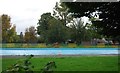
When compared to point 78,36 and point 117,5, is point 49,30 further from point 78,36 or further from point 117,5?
point 117,5

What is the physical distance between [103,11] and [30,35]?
1000 inches

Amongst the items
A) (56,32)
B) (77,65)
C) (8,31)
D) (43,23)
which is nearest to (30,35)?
(43,23)

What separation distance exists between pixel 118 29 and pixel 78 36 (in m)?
22.2

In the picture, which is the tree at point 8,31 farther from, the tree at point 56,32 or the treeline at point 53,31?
the tree at point 56,32

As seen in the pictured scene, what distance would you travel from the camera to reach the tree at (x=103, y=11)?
7.84m

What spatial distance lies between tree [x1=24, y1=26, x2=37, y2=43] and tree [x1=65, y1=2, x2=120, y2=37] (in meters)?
24.0

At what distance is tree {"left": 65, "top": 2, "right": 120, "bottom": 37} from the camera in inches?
309

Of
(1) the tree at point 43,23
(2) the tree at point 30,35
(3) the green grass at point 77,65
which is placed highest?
(1) the tree at point 43,23

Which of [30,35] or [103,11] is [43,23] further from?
[103,11]

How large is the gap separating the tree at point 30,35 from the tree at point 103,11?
944 inches

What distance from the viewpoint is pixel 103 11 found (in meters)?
8.31

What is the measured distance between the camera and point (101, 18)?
8562mm

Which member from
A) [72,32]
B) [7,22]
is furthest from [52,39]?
[7,22]

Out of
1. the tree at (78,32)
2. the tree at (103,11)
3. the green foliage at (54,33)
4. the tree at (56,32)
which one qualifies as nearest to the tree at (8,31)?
the green foliage at (54,33)
